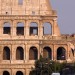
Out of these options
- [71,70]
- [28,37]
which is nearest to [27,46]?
[28,37]

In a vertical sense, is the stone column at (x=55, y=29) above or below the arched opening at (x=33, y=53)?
above

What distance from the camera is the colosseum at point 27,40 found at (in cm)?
16112

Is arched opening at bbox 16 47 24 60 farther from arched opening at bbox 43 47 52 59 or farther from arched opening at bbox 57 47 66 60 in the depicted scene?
arched opening at bbox 57 47 66 60

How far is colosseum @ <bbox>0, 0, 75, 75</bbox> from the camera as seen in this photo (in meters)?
161

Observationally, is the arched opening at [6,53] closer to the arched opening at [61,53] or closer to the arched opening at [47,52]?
the arched opening at [47,52]

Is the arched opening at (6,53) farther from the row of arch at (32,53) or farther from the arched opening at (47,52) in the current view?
the arched opening at (47,52)

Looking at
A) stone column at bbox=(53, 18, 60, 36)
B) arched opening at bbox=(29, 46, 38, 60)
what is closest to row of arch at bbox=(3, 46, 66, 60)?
arched opening at bbox=(29, 46, 38, 60)

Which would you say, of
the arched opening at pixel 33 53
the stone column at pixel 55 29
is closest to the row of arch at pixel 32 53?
the arched opening at pixel 33 53

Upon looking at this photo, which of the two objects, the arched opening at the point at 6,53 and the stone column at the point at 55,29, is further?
the arched opening at the point at 6,53

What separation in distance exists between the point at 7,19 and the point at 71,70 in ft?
134

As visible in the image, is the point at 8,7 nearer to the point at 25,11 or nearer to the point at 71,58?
the point at 25,11

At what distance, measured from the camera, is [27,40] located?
531 ft

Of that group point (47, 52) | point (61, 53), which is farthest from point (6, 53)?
point (61, 53)

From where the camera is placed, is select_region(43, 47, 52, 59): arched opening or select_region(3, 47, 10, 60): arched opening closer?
select_region(43, 47, 52, 59): arched opening
